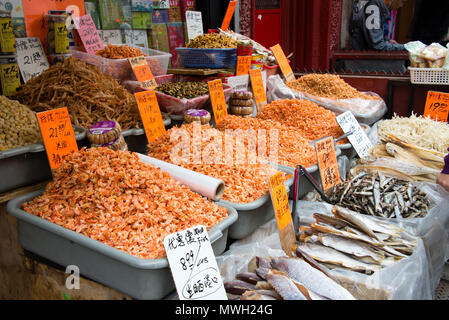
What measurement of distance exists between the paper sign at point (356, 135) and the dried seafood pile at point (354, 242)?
834 millimetres

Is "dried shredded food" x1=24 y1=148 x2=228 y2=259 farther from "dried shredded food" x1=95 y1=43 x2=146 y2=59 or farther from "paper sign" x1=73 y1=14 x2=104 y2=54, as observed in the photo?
"paper sign" x1=73 y1=14 x2=104 y2=54

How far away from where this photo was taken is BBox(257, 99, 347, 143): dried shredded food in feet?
7.30

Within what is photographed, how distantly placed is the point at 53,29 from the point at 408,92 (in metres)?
2.59

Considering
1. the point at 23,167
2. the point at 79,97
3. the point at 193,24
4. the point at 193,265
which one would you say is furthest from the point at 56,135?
the point at 193,24

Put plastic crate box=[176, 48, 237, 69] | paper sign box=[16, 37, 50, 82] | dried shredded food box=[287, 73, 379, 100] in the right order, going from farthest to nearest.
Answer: dried shredded food box=[287, 73, 379, 100] < plastic crate box=[176, 48, 237, 69] < paper sign box=[16, 37, 50, 82]

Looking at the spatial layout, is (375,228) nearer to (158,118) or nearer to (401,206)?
(401,206)

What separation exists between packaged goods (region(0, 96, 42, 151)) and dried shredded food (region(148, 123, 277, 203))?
494mm

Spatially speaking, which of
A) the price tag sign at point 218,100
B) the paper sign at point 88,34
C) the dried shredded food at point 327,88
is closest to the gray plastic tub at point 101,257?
the price tag sign at point 218,100

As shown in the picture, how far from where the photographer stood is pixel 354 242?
1.32 metres

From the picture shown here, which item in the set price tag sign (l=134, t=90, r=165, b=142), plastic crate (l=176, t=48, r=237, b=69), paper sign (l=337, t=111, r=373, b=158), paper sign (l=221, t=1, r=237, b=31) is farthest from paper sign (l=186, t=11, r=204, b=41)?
paper sign (l=337, t=111, r=373, b=158)

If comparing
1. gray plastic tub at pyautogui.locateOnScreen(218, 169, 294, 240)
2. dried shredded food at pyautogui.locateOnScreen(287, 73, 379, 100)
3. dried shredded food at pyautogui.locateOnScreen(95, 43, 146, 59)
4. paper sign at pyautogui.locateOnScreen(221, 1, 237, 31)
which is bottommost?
gray plastic tub at pyautogui.locateOnScreen(218, 169, 294, 240)

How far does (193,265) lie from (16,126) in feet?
3.16

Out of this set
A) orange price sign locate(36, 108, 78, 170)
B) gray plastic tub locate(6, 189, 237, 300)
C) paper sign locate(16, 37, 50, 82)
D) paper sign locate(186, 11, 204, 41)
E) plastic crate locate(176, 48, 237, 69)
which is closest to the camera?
gray plastic tub locate(6, 189, 237, 300)
